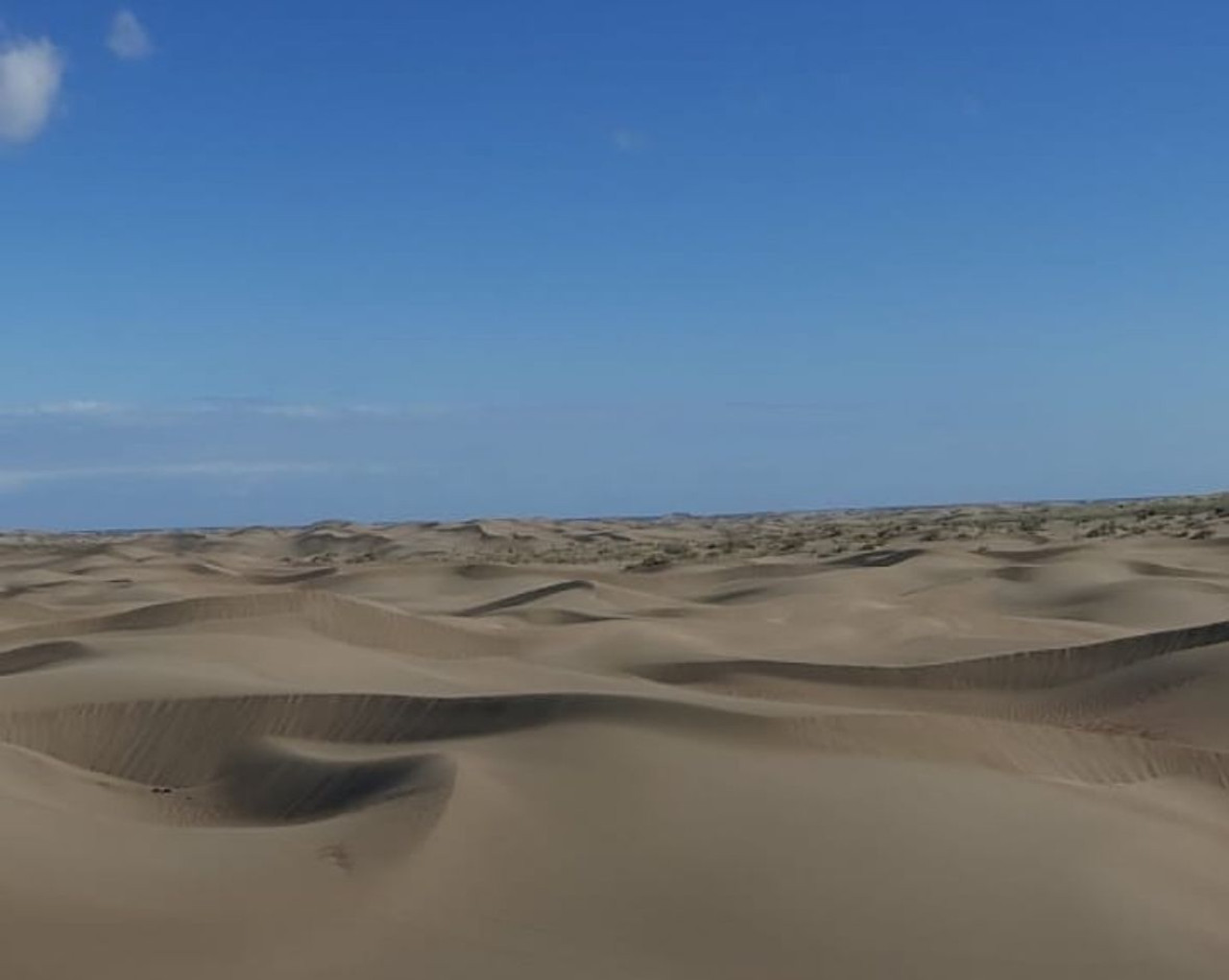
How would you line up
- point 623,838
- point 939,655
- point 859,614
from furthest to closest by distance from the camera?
point 859,614 → point 939,655 → point 623,838

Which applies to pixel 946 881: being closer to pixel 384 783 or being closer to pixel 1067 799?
pixel 1067 799

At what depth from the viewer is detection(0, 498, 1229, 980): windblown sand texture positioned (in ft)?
15.6

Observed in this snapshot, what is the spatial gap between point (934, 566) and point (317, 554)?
30.2 m

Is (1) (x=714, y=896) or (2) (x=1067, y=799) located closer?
(1) (x=714, y=896)

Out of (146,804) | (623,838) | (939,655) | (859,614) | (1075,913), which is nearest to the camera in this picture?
(1075,913)

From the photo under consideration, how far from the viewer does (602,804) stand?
6285 millimetres

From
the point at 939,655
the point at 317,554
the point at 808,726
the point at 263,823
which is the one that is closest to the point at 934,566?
the point at 939,655

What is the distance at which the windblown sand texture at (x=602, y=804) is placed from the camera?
4.77 meters

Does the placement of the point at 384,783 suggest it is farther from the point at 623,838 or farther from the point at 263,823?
the point at 623,838

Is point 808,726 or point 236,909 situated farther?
point 808,726

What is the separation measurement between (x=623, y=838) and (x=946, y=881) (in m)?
1.24

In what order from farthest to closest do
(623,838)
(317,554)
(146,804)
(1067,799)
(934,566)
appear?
(317,554) → (934,566) → (146,804) → (1067,799) → (623,838)

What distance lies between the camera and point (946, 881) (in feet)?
17.4

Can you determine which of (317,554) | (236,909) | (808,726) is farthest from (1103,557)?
(317,554)
